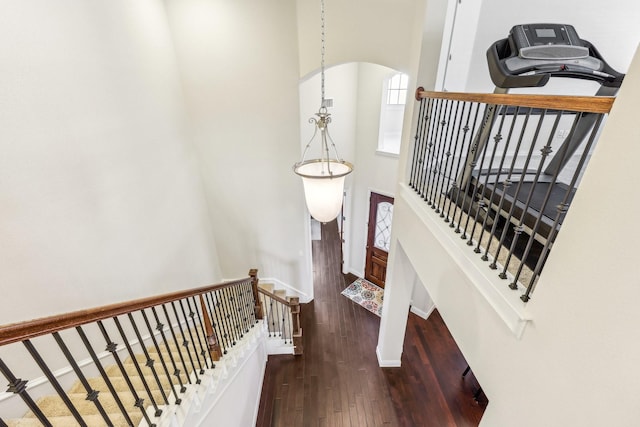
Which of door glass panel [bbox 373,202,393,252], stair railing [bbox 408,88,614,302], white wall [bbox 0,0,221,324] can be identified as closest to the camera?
stair railing [bbox 408,88,614,302]

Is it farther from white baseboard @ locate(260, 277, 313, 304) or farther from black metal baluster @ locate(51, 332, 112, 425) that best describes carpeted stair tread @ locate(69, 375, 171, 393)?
white baseboard @ locate(260, 277, 313, 304)

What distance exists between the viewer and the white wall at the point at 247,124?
3141 mm

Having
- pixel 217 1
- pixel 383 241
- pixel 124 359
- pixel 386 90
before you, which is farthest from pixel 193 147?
pixel 383 241

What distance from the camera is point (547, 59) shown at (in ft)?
4.83

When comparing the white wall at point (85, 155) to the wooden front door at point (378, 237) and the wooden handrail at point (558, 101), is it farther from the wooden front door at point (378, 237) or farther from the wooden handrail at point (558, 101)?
the wooden front door at point (378, 237)

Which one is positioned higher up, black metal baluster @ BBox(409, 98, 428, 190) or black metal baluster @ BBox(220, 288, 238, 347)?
black metal baluster @ BBox(409, 98, 428, 190)

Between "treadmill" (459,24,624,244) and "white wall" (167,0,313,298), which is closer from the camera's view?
"treadmill" (459,24,624,244)

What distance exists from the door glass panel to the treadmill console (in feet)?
10.3

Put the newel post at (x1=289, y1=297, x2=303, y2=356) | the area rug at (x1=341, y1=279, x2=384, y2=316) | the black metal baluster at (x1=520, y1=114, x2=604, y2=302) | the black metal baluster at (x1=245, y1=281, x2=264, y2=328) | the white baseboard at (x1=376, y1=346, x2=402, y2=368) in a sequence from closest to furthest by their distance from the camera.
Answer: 1. the black metal baluster at (x1=520, y1=114, x2=604, y2=302)
2. the black metal baluster at (x1=245, y1=281, x2=264, y2=328)
3. the white baseboard at (x1=376, y1=346, x2=402, y2=368)
4. the newel post at (x1=289, y1=297, x2=303, y2=356)
5. the area rug at (x1=341, y1=279, x2=384, y2=316)

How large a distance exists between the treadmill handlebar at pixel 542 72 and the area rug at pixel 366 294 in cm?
402

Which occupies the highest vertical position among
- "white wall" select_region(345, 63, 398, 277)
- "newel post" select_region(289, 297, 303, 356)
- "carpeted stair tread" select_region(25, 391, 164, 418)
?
"white wall" select_region(345, 63, 398, 277)

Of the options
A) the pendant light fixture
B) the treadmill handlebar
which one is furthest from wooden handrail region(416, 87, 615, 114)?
the pendant light fixture

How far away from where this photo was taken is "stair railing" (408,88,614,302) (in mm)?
1076

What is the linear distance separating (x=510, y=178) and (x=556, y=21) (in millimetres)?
1961
